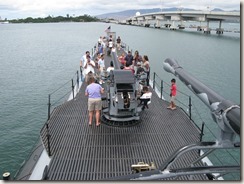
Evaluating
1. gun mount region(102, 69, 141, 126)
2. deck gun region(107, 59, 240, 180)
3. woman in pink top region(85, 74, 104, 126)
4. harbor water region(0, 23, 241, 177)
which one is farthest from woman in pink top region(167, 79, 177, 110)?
deck gun region(107, 59, 240, 180)

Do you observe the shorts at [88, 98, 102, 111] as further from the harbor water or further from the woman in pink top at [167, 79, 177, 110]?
the harbor water

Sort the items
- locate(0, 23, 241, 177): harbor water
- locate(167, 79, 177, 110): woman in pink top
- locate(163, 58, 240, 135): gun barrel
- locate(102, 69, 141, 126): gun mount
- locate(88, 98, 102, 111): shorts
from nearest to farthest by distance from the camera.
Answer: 1. locate(163, 58, 240, 135): gun barrel
2. locate(102, 69, 141, 126): gun mount
3. locate(88, 98, 102, 111): shorts
4. locate(167, 79, 177, 110): woman in pink top
5. locate(0, 23, 241, 177): harbor water

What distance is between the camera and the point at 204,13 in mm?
85688

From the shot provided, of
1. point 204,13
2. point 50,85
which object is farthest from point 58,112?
point 204,13

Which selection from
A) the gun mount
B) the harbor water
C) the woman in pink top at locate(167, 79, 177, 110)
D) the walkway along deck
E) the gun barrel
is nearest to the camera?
the gun barrel

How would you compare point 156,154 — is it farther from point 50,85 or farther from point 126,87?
point 50,85

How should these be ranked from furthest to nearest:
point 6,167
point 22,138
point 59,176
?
point 22,138, point 6,167, point 59,176

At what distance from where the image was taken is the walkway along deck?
22.9ft

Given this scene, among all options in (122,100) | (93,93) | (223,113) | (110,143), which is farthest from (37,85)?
(223,113)

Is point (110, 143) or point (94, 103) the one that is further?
point (94, 103)

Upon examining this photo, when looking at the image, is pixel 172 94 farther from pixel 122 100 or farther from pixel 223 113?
pixel 223 113

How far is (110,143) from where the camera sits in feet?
27.5

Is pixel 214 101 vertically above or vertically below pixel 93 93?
above

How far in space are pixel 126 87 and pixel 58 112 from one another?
337 cm
